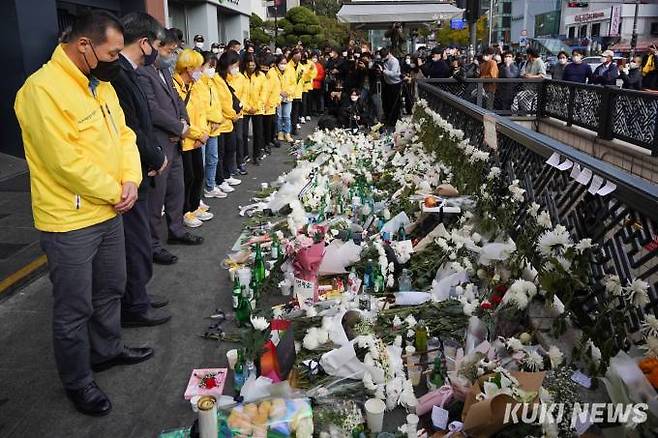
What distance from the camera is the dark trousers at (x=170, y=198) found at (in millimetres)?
5148

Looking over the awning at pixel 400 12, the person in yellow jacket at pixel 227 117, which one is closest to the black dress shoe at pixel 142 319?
the person in yellow jacket at pixel 227 117

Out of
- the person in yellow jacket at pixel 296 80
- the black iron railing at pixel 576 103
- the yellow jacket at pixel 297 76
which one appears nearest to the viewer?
the black iron railing at pixel 576 103

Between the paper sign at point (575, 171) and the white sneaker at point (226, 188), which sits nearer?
the paper sign at point (575, 171)

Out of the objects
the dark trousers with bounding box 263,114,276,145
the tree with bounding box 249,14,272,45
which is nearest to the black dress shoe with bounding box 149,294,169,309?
the dark trousers with bounding box 263,114,276,145

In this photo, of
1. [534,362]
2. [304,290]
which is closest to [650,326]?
[534,362]

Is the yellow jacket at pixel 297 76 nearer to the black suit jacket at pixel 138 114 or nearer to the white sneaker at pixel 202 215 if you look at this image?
the white sneaker at pixel 202 215

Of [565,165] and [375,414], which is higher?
[565,165]

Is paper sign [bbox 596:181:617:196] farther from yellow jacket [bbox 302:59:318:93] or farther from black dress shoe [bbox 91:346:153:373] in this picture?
yellow jacket [bbox 302:59:318:93]

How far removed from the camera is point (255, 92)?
9562mm

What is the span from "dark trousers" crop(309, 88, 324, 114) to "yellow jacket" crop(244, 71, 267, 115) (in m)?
7.05

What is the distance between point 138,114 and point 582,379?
10.7ft

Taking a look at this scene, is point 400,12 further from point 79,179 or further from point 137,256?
point 79,179

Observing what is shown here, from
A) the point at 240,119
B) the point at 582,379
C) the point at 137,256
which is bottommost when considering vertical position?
the point at 582,379

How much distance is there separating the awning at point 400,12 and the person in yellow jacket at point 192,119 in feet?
30.8
